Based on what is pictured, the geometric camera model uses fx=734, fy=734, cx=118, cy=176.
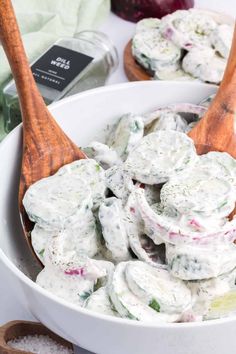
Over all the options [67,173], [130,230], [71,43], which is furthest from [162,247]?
[71,43]

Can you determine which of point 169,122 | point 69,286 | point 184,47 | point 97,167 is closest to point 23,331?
point 69,286

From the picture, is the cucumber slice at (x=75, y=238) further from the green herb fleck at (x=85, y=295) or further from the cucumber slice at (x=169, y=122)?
the cucumber slice at (x=169, y=122)

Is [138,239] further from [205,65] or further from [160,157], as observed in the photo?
[205,65]

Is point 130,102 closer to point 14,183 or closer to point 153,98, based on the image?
point 153,98

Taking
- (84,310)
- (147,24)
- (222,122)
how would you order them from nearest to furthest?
(84,310) → (222,122) → (147,24)

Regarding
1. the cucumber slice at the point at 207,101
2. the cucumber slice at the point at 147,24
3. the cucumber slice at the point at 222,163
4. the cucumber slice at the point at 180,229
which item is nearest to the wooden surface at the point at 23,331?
the cucumber slice at the point at 180,229
